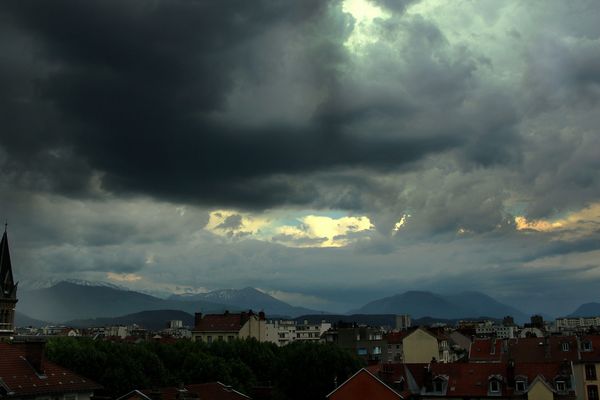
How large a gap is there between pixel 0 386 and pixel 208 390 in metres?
25.5

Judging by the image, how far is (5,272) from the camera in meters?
121

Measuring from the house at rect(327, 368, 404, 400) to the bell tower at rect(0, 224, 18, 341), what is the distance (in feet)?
213

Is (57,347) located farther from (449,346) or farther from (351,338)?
(449,346)

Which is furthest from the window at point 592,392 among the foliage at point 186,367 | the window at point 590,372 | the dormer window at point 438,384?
the foliage at point 186,367

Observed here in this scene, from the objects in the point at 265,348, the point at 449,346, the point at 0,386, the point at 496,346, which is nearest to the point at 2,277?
the point at 265,348

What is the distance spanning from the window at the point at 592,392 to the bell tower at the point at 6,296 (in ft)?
318

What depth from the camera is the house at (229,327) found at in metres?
181

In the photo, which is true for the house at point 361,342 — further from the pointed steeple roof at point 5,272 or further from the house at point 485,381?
the pointed steeple roof at point 5,272

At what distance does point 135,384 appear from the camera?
9156 centimetres

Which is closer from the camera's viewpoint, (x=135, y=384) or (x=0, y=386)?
(x=0, y=386)

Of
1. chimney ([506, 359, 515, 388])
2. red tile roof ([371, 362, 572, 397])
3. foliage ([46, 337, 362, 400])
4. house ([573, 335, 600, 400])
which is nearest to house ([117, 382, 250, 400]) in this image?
foliage ([46, 337, 362, 400])

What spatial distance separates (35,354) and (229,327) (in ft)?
407

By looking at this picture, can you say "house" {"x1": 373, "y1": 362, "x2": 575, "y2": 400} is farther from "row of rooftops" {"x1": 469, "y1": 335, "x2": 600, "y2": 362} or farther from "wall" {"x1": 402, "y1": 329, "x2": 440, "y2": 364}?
"wall" {"x1": 402, "y1": 329, "x2": 440, "y2": 364}

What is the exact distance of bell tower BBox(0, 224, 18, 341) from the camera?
115 meters
